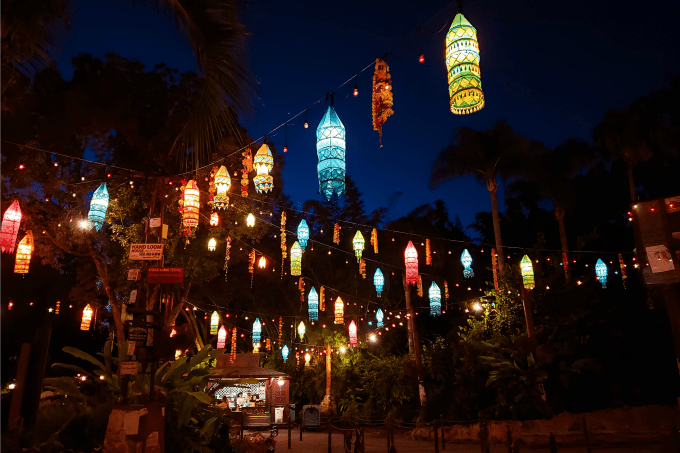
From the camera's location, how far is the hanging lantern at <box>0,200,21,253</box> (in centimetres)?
1135

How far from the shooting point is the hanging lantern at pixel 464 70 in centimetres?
605

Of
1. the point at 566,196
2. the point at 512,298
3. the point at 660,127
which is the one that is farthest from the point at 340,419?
the point at 660,127

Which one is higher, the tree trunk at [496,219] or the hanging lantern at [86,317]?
the tree trunk at [496,219]

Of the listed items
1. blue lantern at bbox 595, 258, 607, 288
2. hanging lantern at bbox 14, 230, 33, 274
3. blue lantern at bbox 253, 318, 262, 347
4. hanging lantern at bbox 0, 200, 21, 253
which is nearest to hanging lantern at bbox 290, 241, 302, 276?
hanging lantern at bbox 14, 230, 33, 274

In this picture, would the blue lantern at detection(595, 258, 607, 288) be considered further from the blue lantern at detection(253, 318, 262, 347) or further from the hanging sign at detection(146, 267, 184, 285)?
the blue lantern at detection(253, 318, 262, 347)

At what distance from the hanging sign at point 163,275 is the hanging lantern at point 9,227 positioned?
4.49 m

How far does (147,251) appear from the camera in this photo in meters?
10.0

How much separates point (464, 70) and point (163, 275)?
696 cm

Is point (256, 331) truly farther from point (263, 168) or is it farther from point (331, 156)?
point (331, 156)

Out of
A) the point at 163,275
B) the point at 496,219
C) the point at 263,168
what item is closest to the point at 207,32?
the point at 163,275

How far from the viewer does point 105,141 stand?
19.5 m

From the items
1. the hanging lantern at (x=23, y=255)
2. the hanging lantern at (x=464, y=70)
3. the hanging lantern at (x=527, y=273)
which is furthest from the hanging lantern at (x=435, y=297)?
the hanging lantern at (x=23, y=255)

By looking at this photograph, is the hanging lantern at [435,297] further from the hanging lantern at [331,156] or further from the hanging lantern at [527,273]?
the hanging lantern at [331,156]

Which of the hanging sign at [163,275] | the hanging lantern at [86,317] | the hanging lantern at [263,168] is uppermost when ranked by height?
the hanging lantern at [263,168]
